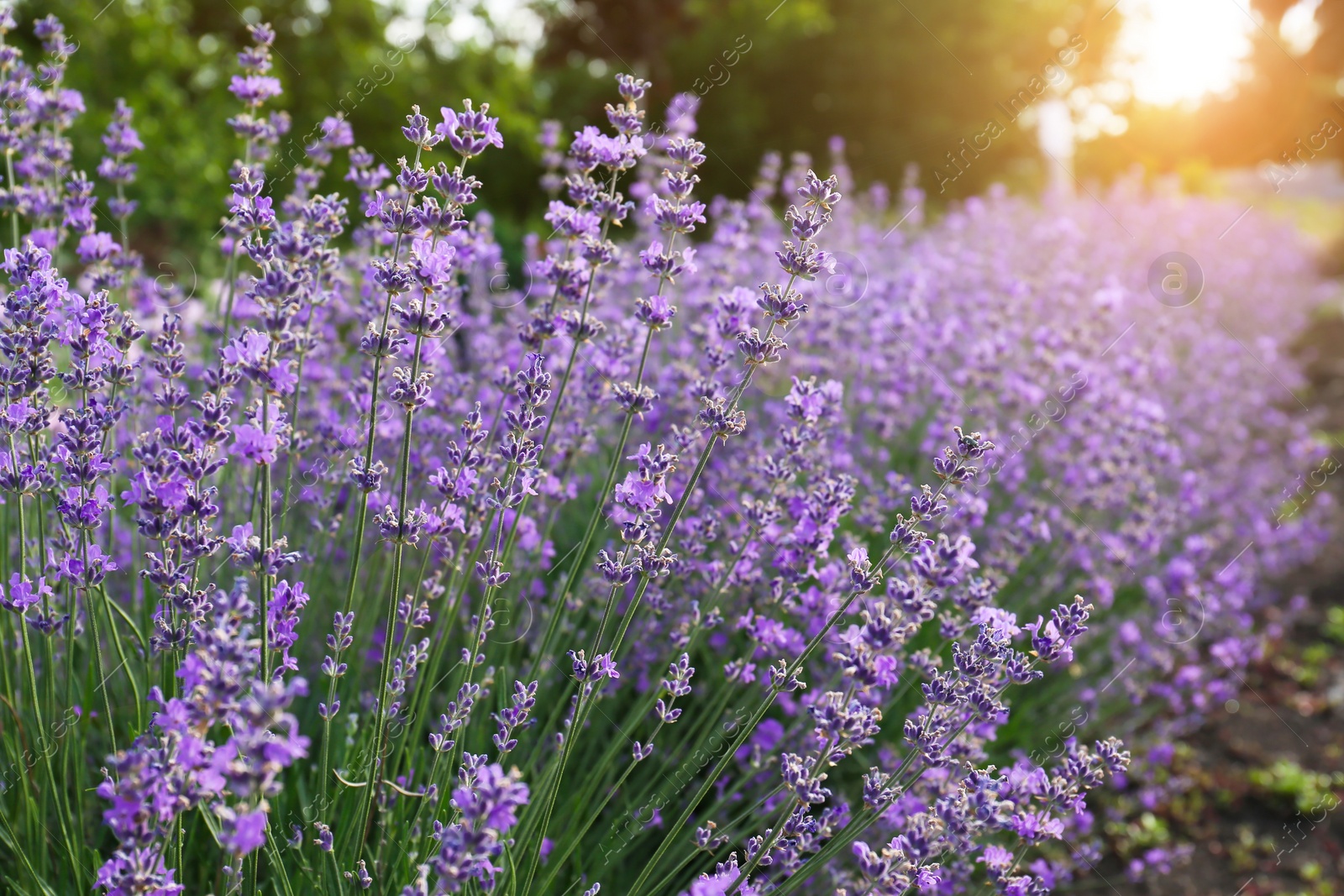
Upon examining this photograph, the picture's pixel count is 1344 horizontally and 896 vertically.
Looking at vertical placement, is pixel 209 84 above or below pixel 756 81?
below

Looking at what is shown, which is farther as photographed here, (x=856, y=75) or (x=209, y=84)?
(x=856, y=75)

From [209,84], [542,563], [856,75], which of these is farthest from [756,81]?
[542,563]

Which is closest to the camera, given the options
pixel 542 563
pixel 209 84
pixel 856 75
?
pixel 542 563

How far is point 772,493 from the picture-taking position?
216 centimetres

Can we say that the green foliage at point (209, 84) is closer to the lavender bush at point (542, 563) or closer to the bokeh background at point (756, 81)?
the bokeh background at point (756, 81)

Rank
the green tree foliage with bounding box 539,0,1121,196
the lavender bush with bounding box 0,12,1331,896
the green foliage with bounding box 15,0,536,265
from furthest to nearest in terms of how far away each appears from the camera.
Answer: the green tree foliage with bounding box 539,0,1121,196, the green foliage with bounding box 15,0,536,265, the lavender bush with bounding box 0,12,1331,896

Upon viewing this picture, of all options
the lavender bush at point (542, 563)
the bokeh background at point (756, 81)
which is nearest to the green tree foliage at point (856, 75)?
the bokeh background at point (756, 81)

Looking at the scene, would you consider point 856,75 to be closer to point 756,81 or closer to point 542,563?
point 756,81

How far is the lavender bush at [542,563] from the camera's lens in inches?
57.1

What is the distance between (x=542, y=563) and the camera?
247cm

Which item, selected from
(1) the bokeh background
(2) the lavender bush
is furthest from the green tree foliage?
(2) the lavender bush

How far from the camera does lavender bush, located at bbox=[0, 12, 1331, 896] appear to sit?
145 centimetres

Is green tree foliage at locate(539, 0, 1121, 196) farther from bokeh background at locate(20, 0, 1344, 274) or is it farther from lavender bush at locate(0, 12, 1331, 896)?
lavender bush at locate(0, 12, 1331, 896)

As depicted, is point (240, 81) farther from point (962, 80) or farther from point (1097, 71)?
point (1097, 71)
